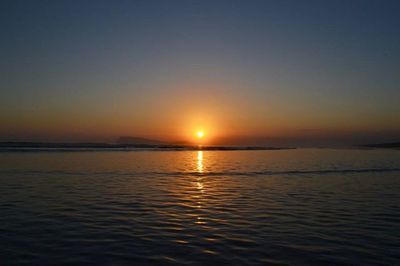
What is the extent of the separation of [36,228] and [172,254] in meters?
5.91

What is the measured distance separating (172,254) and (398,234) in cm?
845

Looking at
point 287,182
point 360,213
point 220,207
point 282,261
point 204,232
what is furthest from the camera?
point 287,182

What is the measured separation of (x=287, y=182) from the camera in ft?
94.8

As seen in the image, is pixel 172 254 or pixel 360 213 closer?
pixel 172 254

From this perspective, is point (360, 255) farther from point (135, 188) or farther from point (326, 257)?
point (135, 188)

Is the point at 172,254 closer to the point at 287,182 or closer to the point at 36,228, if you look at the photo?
the point at 36,228

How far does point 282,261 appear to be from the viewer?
1016 centimetres

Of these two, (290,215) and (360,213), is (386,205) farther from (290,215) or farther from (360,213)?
(290,215)

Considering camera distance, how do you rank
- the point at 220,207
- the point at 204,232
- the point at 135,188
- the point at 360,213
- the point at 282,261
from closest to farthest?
the point at 282,261 → the point at 204,232 → the point at 360,213 → the point at 220,207 → the point at 135,188

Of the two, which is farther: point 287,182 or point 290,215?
point 287,182

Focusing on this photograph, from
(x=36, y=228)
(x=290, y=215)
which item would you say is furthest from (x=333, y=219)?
(x=36, y=228)

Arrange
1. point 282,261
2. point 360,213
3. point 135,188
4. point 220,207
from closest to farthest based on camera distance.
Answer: point 282,261 → point 360,213 → point 220,207 → point 135,188

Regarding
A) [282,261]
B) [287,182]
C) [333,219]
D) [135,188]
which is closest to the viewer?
[282,261]

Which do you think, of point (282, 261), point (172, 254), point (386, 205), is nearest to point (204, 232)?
point (172, 254)
